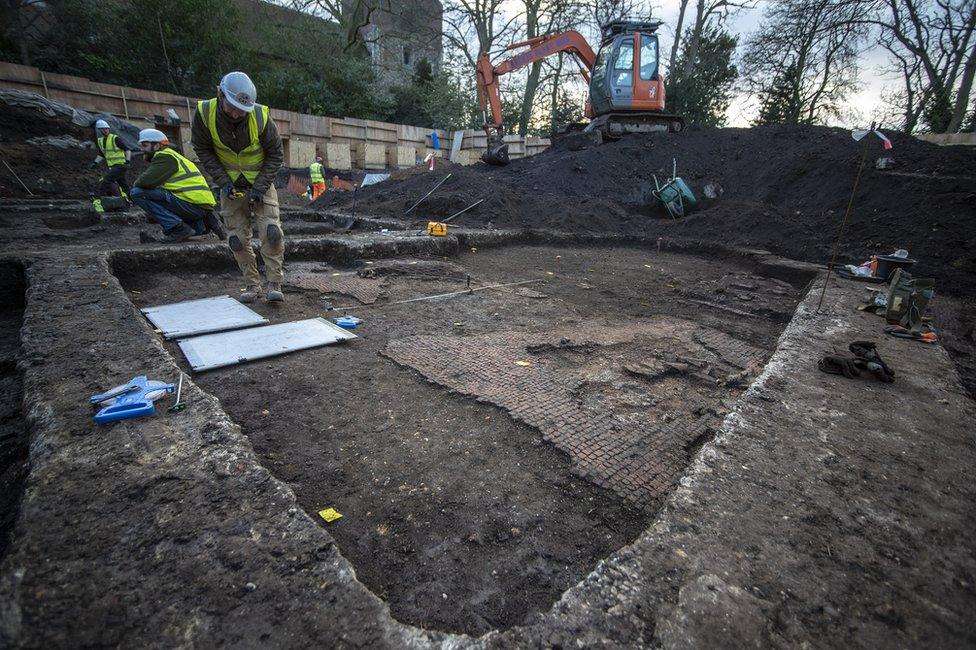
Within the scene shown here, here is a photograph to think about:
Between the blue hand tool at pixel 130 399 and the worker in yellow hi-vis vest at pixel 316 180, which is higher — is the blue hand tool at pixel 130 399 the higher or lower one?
the lower one

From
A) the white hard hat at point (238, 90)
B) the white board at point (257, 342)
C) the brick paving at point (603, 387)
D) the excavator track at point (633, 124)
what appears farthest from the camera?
the excavator track at point (633, 124)

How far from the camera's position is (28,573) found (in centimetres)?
108

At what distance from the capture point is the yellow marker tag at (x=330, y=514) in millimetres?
1624

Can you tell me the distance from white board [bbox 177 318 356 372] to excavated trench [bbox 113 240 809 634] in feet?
0.28

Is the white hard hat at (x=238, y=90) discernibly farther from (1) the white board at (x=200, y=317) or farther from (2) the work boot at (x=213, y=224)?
(2) the work boot at (x=213, y=224)

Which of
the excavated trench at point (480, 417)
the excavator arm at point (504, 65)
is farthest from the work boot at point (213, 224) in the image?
the excavator arm at point (504, 65)

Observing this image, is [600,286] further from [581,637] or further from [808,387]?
[581,637]

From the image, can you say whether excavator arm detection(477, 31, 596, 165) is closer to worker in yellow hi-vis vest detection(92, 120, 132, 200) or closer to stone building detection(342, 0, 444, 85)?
worker in yellow hi-vis vest detection(92, 120, 132, 200)

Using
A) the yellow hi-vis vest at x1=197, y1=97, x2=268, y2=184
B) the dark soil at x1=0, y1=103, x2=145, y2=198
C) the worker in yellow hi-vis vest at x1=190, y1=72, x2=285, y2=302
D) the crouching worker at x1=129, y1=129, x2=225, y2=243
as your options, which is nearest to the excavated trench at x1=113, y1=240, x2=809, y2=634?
the worker in yellow hi-vis vest at x1=190, y1=72, x2=285, y2=302

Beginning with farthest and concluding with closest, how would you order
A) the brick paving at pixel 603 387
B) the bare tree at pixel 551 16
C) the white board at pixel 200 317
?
the bare tree at pixel 551 16, the white board at pixel 200 317, the brick paving at pixel 603 387

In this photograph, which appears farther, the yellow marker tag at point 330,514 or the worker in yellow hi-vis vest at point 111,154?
the worker in yellow hi-vis vest at point 111,154

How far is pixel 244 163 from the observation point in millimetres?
3832

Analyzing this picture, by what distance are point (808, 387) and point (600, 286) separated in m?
3.25

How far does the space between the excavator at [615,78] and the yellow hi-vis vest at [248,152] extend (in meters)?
8.58
